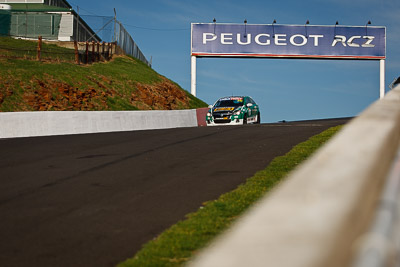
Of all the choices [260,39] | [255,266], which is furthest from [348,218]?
[260,39]

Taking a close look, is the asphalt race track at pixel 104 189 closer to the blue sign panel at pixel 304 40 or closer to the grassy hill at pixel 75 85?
the grassy hill at pixel 75 85

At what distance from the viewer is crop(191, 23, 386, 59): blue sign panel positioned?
5300 cm

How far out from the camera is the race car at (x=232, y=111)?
28.8 meters

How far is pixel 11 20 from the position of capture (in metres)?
46.6

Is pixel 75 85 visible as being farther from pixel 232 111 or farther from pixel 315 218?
pixel 315 218

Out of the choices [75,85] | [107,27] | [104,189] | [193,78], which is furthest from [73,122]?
[193,78]

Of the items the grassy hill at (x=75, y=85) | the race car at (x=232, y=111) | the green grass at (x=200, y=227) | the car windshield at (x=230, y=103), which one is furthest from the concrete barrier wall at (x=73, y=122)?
the green grass at (x=200, y=227)

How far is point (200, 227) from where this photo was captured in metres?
6.58

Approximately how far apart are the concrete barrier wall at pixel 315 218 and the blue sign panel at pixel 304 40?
51.3 metres

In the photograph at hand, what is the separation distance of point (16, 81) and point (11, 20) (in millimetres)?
14970

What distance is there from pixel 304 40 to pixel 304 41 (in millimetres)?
101

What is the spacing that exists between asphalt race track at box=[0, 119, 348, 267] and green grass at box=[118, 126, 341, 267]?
26cm

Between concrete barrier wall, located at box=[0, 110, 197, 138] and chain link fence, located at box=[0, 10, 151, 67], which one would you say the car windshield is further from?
chain link fence, located at box=[0, 10, 151, 67]

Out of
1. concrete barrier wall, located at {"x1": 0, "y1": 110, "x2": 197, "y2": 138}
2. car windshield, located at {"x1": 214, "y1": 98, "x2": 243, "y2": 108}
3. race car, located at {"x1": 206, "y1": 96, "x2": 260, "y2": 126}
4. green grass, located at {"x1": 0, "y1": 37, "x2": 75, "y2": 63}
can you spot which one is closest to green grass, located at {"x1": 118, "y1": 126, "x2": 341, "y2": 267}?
concrete barrier wall, located at {"x1": 0, "y1": 110, "x2": 197, "y2": 138}
